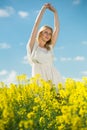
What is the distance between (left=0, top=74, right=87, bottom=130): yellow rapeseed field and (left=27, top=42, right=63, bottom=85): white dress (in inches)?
23.4

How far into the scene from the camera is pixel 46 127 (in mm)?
5766

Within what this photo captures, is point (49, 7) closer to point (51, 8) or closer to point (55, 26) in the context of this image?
point (51, 8)

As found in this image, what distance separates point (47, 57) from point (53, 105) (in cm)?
287

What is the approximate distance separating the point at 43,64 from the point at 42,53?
242 mm

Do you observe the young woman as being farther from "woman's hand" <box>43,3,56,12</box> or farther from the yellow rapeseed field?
the yellow rapeseed field

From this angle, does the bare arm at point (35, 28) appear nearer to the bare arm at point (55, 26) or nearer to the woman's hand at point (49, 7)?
the woman's hand at point (49, 7)

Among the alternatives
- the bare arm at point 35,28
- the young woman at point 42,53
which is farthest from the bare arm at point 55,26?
the bare arm at point 35,28

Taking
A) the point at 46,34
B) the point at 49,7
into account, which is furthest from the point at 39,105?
the point at 49,7

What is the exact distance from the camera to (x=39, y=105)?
22.8 feet

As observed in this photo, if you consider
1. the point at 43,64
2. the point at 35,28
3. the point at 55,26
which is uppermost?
the point at 55,26

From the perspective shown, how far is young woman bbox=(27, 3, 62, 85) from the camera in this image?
912 centimetres

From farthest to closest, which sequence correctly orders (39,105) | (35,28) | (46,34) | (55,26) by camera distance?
(55,26) < (35,28) < (46,34) < (39,105)

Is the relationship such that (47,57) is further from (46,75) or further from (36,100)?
(36,100)

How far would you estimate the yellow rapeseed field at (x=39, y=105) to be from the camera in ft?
18.2
